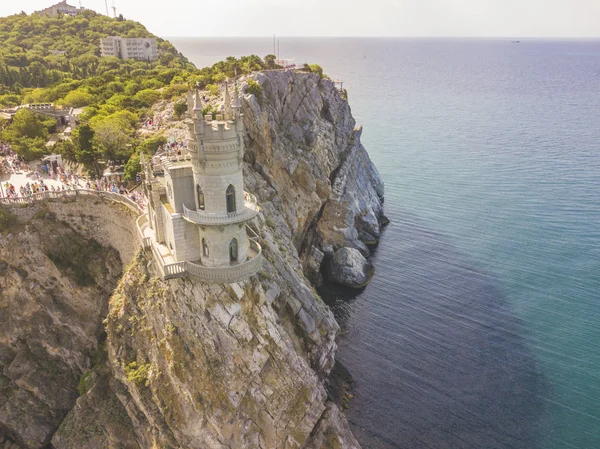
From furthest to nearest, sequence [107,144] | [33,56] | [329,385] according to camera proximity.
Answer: [33,56] → [107,144] → [329,385]

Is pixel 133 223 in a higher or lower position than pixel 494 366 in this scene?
higher

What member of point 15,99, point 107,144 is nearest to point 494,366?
point 107,144

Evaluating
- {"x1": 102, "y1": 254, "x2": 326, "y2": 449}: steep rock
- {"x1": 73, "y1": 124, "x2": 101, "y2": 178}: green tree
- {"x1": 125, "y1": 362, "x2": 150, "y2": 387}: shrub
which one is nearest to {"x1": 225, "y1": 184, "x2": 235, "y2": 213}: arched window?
{"x1": 102, "y1": 254, "x2": 326, "y2": 449}: steep rock

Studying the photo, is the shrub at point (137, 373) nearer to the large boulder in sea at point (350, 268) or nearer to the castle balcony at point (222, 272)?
the castle balcony at point (222, 272)

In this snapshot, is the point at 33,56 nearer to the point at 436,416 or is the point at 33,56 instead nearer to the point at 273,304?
the point at 273,304

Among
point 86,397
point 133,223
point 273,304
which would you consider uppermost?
point 133,223

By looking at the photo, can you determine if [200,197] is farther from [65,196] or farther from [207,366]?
[65,196]

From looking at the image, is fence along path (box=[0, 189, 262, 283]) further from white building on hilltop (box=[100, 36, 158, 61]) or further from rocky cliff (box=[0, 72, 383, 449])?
white building on hilltop (box=[100, 36, 158, 61])
